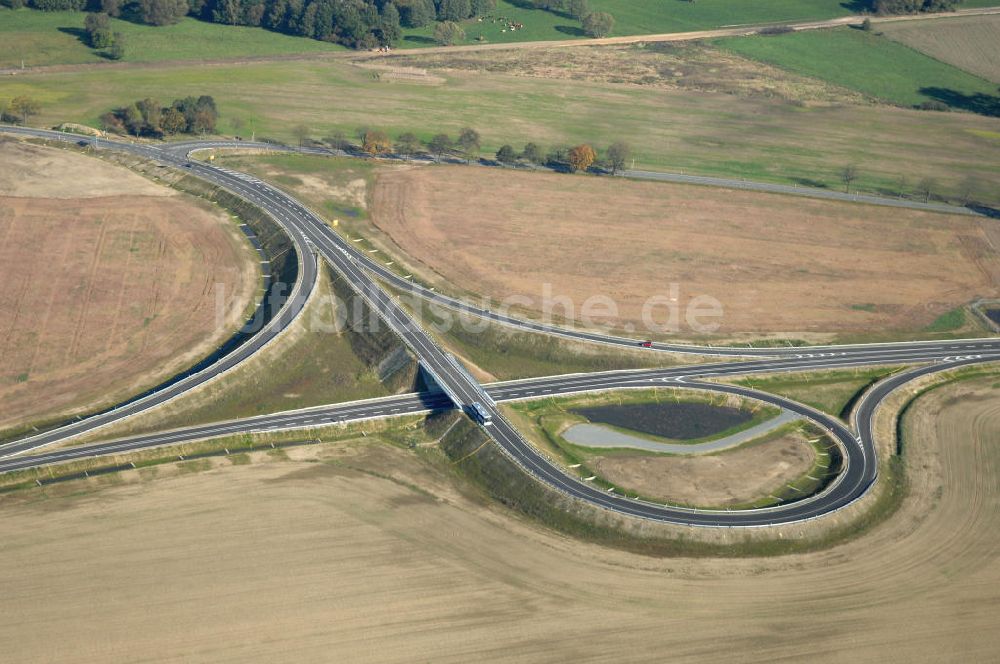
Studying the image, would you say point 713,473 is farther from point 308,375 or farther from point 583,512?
point 308,375

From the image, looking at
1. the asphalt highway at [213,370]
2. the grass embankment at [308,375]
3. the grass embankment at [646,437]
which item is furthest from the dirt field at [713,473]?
the asphalt highway at [213,370]

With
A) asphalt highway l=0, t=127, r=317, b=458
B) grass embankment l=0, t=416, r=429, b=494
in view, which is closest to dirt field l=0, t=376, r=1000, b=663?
grass embankment l=0, t=416, r=429, b=494

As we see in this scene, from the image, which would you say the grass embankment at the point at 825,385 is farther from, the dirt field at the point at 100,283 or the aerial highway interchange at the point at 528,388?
the dirt field at the point at 100,283

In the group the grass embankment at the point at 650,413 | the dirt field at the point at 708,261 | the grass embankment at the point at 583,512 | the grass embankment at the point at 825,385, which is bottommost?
the grass embankment at the point at 583,512

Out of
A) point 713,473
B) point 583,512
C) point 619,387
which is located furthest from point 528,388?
point 713,473

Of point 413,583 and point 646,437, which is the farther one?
point 646,437

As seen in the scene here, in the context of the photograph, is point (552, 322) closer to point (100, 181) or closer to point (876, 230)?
point (876, 230)

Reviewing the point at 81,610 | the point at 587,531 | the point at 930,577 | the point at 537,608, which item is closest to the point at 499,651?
the point at 537,608

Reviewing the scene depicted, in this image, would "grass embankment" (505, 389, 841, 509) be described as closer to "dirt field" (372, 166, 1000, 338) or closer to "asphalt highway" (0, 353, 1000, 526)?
"asphalt highway" (0, 353, 1000, 526)

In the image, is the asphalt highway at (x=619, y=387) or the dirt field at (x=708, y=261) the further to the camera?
the dirt field at (x=708, y=261)
